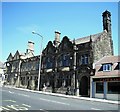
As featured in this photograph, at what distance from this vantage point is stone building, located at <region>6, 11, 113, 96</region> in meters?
30.4

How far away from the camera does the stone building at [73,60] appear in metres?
30.4

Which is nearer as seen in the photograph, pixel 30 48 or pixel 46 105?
pixel 46 105

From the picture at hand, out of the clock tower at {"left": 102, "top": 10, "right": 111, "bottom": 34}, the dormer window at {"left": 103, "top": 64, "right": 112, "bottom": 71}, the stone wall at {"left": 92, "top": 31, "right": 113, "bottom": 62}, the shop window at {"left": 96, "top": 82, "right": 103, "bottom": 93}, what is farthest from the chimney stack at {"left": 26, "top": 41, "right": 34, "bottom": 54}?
the shop window at {"left": 96, "top": 82, "right": 103, "bottom": 93}

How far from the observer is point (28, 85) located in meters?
44.9

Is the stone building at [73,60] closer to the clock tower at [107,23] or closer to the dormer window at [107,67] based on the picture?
the clock tower at [107,23]

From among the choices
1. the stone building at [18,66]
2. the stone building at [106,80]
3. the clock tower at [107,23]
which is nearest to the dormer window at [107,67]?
the stone building at [106,80]

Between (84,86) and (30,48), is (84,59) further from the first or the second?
(30,48)

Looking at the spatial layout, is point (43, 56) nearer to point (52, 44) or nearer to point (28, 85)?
point (52, 44)

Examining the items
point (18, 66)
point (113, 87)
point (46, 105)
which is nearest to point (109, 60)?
point (113, 87)

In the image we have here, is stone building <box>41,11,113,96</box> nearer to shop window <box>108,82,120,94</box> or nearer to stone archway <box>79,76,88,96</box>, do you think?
stone archway <box>79,76,88,96</box>

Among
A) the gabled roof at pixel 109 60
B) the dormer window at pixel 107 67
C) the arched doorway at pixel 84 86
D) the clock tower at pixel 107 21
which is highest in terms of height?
the clock tower at pixel 107 21

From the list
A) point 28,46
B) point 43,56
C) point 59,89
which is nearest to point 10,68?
point 28,46

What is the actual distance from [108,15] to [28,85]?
2506 centimetres

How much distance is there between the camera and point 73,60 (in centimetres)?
3241
